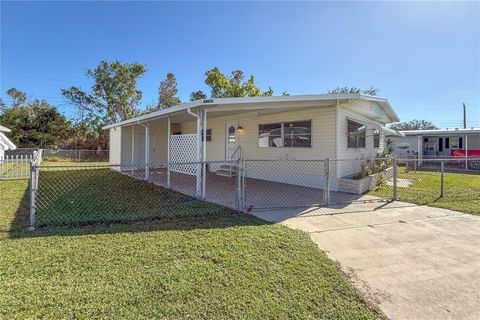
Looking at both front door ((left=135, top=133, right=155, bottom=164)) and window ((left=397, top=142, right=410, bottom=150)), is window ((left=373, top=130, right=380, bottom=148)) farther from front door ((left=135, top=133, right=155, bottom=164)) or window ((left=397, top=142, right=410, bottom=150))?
window ((left=397, top=142, right=410, bottom=150))

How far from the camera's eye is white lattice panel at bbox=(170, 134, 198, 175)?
824cm

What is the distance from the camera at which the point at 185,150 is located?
28.8 feet

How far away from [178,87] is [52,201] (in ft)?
106

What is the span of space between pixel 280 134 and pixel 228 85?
59.8ft

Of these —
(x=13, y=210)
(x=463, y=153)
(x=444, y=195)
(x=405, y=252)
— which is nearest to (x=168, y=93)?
(x=463, y=153)

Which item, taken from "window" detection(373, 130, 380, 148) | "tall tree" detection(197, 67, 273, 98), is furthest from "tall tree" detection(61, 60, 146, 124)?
"window" detection(373, 130, 380, 148)

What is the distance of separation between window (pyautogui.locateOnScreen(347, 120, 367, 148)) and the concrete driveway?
12.7 feet

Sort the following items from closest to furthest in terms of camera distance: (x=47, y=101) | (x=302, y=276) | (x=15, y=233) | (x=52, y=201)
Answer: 1. (x=302, y=276)
2. (x=15, y=233)
3. (x=52, y=201)
4. (x=47, y=101)

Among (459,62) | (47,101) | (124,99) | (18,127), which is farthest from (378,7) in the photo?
(47,101)

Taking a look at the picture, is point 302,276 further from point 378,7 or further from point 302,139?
point 378,7

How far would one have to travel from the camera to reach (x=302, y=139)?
981 cm

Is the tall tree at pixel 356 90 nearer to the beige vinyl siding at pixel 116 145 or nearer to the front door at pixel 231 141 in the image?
the front door at pixel 231 141

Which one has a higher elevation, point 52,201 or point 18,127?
point 18,127

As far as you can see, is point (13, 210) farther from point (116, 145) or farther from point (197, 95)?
point (197, 95)
